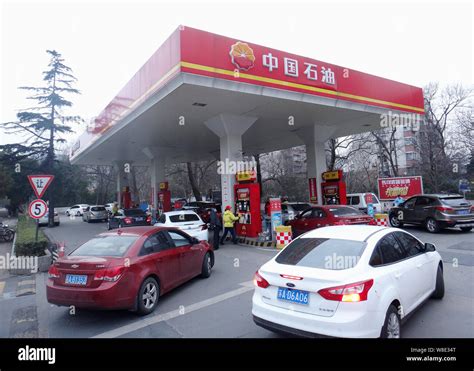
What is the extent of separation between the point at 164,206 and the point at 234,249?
11.9 m

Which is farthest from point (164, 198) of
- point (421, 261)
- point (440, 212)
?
point (421, 261)

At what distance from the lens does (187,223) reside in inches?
456

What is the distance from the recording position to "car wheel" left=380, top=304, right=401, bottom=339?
3539 millimetres

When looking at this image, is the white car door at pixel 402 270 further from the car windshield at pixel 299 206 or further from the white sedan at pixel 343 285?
the car windshield at pixel 299 206

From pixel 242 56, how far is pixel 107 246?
7741 millimetres

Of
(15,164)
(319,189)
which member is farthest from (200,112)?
(15,164)

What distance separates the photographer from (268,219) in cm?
1386

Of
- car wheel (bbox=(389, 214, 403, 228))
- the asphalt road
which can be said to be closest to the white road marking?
the asphalt road

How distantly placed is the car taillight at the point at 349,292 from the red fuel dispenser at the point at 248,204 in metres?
9.75

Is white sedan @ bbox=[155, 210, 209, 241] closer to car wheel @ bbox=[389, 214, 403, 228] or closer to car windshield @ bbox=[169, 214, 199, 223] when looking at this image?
car windshield @ bbox=[169, 214, 199, 223]

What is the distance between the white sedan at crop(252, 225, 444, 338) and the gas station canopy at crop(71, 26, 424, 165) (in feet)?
23.9

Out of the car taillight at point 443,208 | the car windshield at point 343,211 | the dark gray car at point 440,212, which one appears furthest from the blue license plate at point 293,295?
the car taillight at point 443,208

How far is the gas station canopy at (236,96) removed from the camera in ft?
33.3
